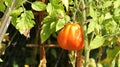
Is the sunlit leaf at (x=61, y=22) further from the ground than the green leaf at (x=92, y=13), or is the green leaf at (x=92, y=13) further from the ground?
the green leaf at (x=92, y=13)

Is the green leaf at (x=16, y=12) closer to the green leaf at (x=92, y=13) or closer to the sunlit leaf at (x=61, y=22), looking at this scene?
the sunlit leaf at (x=61, y=22)

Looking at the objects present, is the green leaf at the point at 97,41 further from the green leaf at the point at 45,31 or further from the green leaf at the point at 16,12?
the green leaf at the point at 16,12

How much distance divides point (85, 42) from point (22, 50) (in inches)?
38.9

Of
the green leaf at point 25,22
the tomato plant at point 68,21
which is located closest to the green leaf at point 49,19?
the tomato plant at point 68,21

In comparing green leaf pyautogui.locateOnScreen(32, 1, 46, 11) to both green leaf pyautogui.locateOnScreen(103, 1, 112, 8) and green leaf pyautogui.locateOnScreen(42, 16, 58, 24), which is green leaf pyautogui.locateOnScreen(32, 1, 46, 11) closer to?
green leaf pyautogui.locateOnScreen(42, 16, 58, 24)

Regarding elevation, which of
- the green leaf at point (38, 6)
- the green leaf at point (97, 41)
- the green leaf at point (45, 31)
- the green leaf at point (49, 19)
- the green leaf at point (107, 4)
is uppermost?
the green leaf at point (38, 6)

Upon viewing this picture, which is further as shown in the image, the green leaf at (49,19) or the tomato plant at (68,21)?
the green leaf at (49,19)

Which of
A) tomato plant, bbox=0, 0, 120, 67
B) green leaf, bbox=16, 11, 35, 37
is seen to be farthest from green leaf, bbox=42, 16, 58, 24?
green leaf, bbox=16, 11, 35, 37

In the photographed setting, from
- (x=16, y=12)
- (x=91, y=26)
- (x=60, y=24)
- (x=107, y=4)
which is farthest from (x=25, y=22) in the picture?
(x=107, y=4)

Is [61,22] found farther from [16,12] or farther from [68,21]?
[16,12]

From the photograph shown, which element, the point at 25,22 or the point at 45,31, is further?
the point at 45,31

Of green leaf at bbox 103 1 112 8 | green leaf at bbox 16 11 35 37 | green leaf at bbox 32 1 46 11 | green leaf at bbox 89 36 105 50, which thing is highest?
green leaf at bbox 32 1 46 11

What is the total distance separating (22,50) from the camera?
2584 millimetres

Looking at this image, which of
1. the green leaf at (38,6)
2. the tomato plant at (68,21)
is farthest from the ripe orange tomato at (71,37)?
the green leaf at (38,6)
